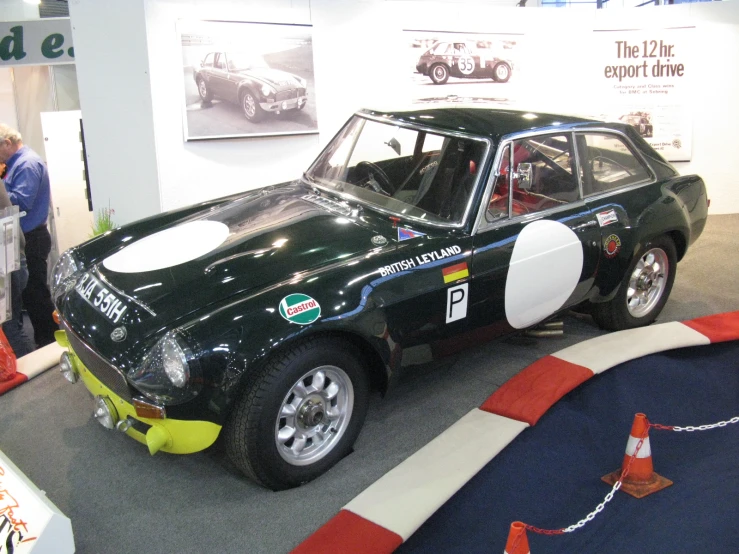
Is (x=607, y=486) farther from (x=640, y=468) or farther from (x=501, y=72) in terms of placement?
(x=501, y=72)

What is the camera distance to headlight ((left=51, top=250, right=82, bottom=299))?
332 cm

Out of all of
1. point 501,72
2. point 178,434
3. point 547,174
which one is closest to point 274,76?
point 501,72

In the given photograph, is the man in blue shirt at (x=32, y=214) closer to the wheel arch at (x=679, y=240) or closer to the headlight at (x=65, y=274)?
the headlight at (x=65, y=274)

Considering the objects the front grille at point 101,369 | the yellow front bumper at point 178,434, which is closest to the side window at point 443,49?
the front grille at point 101,369

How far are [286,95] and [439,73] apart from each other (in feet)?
5.23

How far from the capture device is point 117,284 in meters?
3.07

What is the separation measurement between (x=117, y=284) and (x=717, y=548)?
2.63 meters

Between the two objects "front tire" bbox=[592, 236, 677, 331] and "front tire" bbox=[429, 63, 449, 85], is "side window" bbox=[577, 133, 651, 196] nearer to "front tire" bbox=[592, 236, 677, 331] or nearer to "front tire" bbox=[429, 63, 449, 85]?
"front tire" bbox=[592, 236, 677, 331]

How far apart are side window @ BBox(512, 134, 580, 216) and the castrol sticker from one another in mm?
1360

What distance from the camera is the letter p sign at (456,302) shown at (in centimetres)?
327

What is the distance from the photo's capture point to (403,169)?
376cm

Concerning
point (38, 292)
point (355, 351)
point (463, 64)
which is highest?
point (463, 64)

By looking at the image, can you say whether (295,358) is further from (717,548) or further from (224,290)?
(717,548)

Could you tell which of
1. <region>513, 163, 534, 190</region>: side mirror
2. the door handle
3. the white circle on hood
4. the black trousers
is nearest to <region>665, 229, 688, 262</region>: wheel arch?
the door handle
